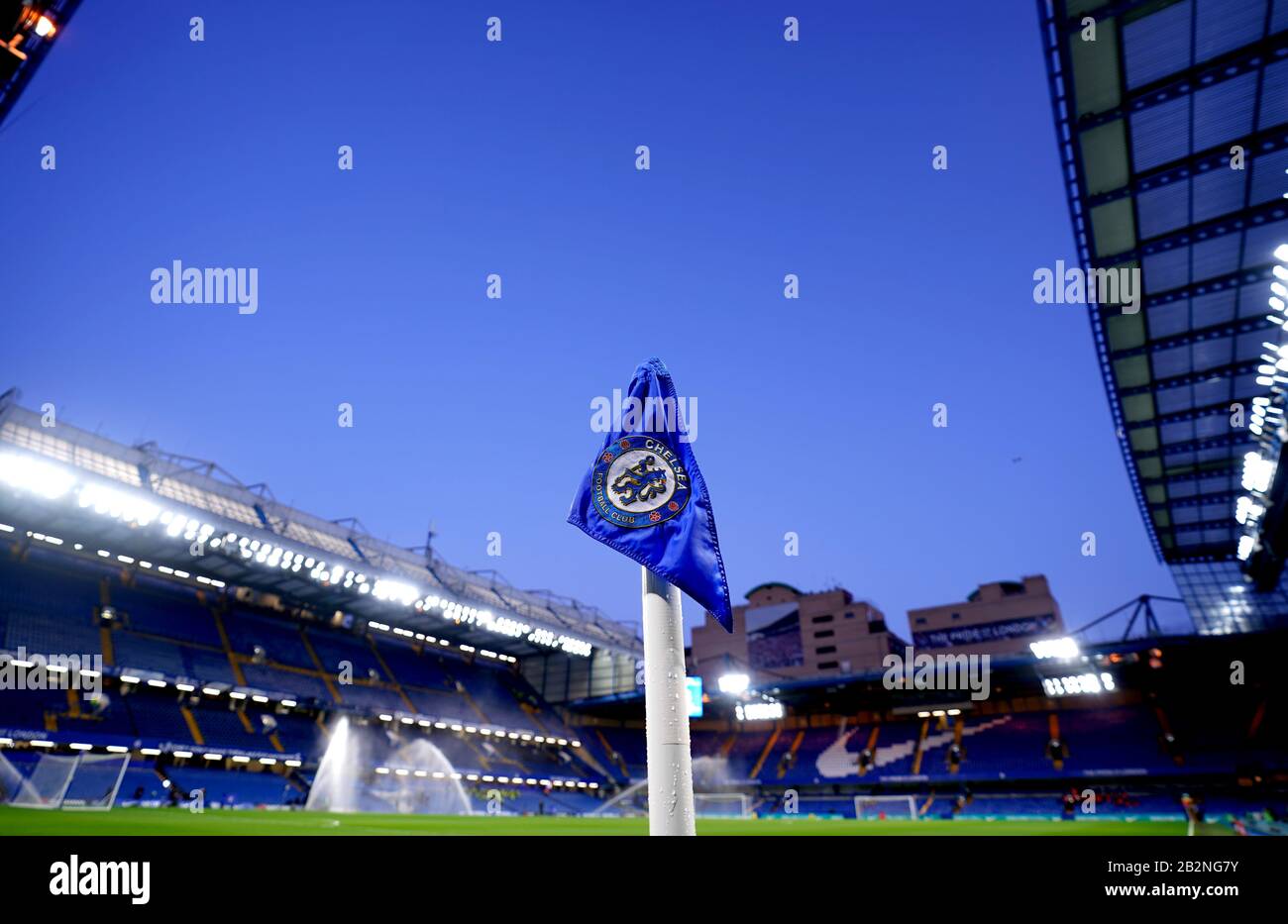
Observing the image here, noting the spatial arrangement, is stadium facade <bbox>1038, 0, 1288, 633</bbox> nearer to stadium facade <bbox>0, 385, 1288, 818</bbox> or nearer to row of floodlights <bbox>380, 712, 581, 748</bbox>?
stadium facade <bbox>0, 385, 1288, 818</bbox>

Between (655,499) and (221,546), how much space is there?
43.7m

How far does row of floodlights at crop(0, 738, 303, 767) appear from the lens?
30.6 m

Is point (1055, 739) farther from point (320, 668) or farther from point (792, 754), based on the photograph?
point (320, 668)

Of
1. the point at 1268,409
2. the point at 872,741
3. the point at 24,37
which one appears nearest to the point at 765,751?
the point at 872,741

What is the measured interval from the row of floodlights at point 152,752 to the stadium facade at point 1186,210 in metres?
43.9

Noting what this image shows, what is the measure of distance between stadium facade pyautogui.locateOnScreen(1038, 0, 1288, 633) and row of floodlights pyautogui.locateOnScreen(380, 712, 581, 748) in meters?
44.6

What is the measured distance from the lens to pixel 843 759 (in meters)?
56.8

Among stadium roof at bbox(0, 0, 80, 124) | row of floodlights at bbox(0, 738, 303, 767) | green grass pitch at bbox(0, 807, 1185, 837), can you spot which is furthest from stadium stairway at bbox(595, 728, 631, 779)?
stadium roof at bbox(0, 0, 80, 124)

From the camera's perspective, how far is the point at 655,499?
6.27 m

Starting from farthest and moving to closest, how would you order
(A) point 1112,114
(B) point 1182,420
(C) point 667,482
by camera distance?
1. (B) point 1182,420
2. (A) point 1112,114
3. (C) point 667,482

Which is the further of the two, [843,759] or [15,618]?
[843,759]
